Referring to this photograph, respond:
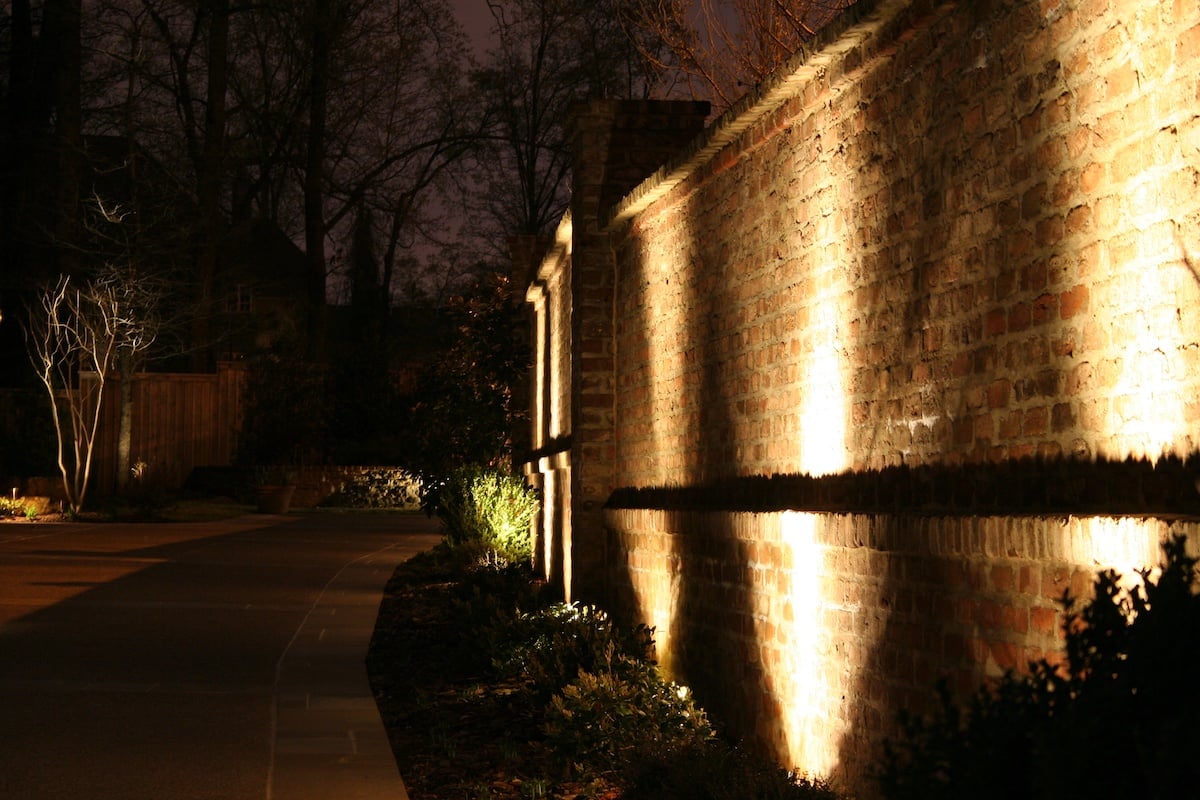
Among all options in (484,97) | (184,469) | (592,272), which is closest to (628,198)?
(592,272)

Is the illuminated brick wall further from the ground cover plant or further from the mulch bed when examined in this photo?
the mulch bed

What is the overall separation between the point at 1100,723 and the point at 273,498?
91.2ft

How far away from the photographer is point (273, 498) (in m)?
29.3

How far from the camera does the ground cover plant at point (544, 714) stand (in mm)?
6320

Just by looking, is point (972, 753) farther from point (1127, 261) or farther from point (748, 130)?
point (748, 130)

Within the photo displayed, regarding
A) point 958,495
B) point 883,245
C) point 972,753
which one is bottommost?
point 972,753

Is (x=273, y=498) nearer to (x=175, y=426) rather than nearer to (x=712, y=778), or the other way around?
(x=175, y=426)

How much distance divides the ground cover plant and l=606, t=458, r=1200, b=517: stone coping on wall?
119 centimetres

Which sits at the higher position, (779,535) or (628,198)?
(628,198)

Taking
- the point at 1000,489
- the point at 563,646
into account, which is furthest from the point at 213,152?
the point at 1000,489

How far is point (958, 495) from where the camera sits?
5023mm

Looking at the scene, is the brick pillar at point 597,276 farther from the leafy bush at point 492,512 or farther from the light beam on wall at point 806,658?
the leafy bush at point 492,512

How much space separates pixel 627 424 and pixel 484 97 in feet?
108

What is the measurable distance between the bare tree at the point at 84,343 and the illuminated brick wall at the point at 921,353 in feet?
67.5
